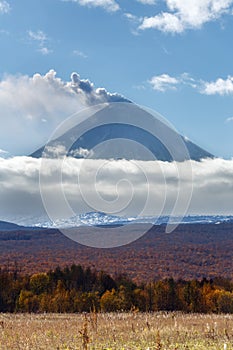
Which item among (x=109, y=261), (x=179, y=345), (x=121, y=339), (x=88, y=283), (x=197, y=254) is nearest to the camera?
(x=179, y=345)

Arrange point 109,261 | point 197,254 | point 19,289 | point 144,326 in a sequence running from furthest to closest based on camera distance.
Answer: point 197,254, point 109,261, point 19,289, point 144,326

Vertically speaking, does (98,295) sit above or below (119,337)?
below

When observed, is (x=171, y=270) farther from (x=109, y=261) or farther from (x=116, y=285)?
(x=116, y=285)

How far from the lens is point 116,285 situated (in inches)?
2468

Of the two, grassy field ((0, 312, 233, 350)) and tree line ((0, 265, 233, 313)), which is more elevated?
grassy field ((0, 312, 233, 350))

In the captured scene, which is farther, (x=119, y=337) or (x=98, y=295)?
(x=98, y=295)

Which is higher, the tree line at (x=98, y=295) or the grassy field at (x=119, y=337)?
the grassy field at (x=119, y=337)

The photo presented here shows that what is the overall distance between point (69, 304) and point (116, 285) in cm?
1485

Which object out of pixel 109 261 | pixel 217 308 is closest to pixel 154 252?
pixel 109 261

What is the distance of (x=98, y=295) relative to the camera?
5966 cm

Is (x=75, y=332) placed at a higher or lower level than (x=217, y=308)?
higher

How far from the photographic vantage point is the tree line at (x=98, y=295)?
49469mm

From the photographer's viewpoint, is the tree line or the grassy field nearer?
the grassy field

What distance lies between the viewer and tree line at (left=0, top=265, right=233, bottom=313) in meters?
49.5
